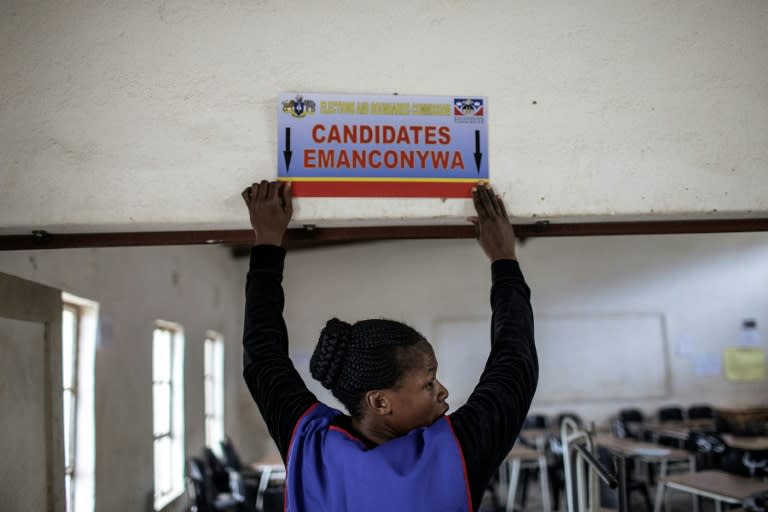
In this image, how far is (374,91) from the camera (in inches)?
72.7

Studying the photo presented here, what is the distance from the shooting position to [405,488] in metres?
1.20

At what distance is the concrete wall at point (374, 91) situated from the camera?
5.82ft

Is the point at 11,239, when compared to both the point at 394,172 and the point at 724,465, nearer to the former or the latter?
the point at 394,172

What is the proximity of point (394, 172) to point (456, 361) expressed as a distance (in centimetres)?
768

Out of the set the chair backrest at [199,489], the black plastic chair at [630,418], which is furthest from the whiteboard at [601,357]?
the chair backrest at [199,489]

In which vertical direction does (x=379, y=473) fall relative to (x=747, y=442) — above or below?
above

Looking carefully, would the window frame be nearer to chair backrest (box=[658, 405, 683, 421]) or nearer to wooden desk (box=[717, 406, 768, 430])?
chair backrest (box=[658, 405, 683, 421])

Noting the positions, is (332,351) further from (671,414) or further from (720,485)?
(671,414)

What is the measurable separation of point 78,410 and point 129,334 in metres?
0.89

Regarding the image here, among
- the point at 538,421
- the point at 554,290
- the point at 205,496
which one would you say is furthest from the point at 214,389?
the point at 554,290

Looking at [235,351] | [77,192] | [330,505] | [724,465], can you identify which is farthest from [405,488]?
[235,351]

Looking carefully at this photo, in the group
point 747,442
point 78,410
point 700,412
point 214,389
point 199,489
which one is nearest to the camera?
point 78,410

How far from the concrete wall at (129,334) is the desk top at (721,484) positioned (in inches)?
141

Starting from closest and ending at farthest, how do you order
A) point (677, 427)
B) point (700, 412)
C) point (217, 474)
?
1. point (217, 474)
2. point (677, 427)
3. point (700, 412)
